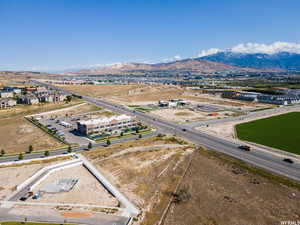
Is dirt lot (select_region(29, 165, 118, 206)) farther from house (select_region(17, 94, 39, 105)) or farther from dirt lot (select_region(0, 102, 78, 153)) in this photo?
house (select_region(17, 94, 39, 105))

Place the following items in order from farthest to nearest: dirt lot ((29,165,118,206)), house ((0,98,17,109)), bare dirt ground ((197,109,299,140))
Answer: house ((0,98,17,109)) < bare dirt ground ((197,109,299,140)) < dirt lot ((29,165,118,206))

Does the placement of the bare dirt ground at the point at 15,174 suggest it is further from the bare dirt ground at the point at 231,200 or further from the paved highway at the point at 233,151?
the paved highway at the point at 233,151

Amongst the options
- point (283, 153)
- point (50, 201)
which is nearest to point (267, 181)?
point (283, 153)

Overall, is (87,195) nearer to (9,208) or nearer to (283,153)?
(9,208)

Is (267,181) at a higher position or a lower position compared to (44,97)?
lower

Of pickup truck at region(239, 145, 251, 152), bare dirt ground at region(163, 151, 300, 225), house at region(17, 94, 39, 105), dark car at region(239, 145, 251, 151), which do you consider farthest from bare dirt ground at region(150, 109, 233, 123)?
house at region(17, 94, 39, 105)

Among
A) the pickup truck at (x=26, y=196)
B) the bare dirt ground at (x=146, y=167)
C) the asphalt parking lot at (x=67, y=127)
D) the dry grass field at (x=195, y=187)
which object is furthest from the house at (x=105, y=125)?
the pickup truck at (x=26, y=196)
